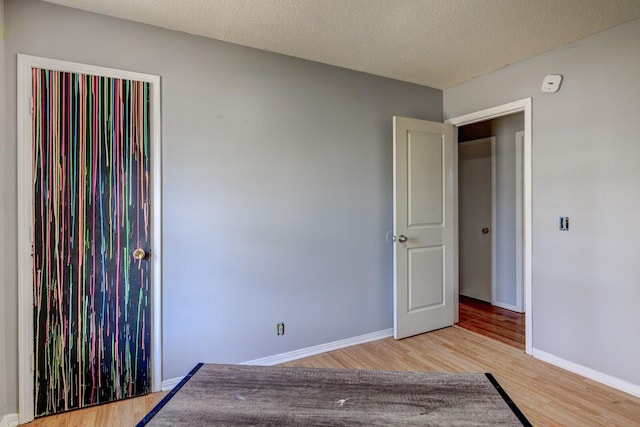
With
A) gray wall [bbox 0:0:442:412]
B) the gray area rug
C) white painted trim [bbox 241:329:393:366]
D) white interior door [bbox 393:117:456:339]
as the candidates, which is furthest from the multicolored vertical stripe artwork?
white interior door [bbox 393:117:456:339]

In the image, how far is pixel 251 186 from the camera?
2.49m

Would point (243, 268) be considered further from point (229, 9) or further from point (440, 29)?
point (440, 29)


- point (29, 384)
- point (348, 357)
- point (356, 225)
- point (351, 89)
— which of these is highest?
point (351, 89)

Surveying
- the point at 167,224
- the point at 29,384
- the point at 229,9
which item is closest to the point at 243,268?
the point at 167,224

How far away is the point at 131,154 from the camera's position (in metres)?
2.11

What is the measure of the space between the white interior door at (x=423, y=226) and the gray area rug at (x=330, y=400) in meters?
1.88

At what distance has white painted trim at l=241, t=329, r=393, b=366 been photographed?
2.58 meters

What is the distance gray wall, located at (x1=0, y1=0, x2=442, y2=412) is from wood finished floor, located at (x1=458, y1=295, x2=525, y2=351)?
98 cm

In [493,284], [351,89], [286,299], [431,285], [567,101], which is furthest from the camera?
[493,284]

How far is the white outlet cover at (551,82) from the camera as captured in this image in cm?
250

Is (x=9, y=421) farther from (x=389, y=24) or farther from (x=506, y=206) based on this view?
(x=506, y=206)

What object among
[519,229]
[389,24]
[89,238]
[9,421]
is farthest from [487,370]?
[9,421]

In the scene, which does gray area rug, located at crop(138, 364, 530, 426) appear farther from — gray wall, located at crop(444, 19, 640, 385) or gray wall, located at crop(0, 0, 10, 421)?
gray wall, located at crop(444, 19, 640, 385)

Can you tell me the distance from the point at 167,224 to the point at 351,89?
1.83 meters
